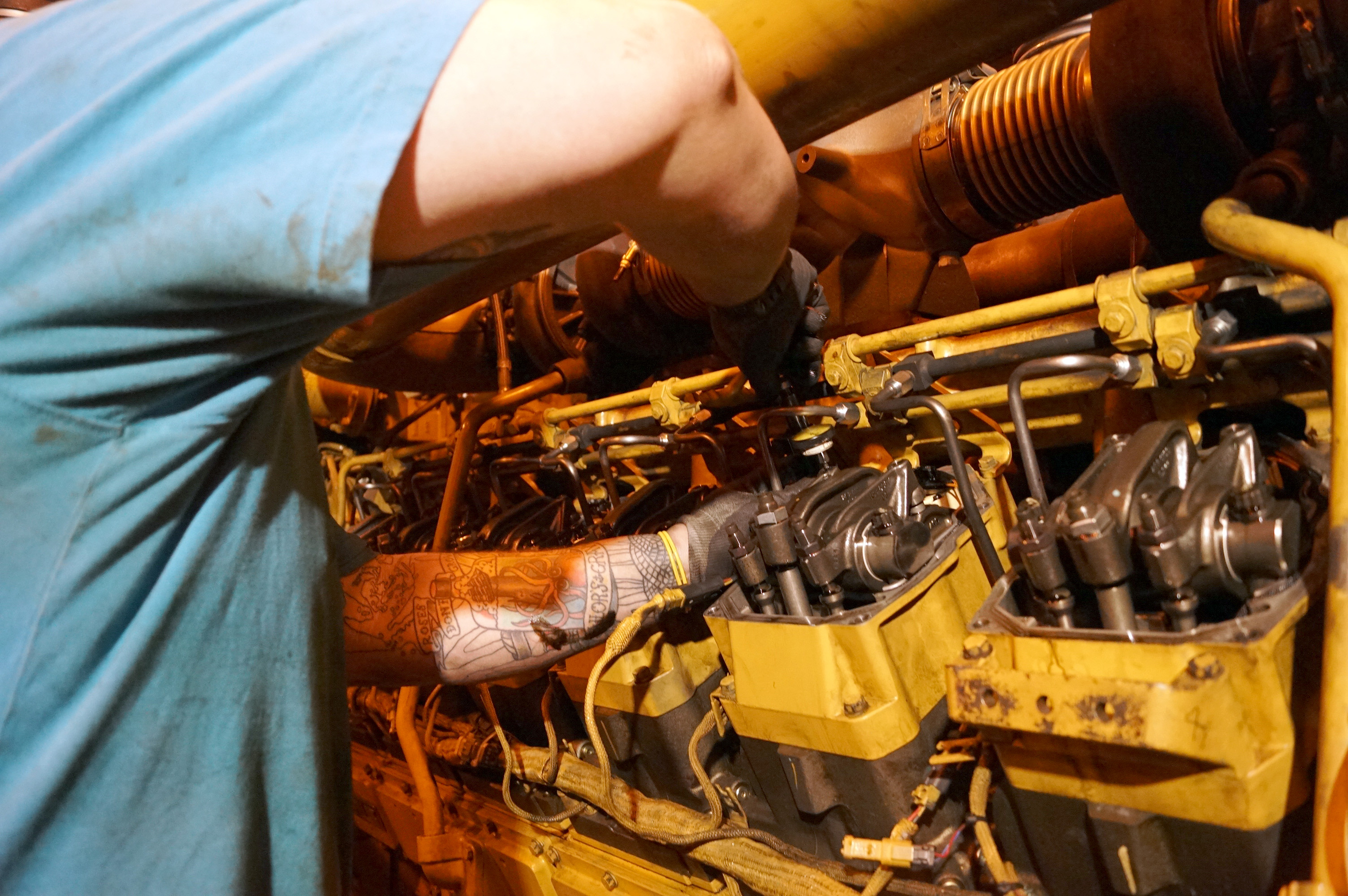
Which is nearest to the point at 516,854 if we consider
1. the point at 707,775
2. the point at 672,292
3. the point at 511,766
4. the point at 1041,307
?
the point at 511,766

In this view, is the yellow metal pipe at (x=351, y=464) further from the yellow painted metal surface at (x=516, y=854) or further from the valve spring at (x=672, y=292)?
the valve spring at (x=672, y=292)

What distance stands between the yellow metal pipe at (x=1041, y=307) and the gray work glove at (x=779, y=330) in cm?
8

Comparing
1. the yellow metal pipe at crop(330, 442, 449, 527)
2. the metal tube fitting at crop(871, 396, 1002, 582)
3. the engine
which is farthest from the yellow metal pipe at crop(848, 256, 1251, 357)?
the yellow metal pipe at crop(330, 442, 449, 527)

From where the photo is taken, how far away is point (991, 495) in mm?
1193

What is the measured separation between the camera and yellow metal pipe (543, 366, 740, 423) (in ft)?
4.94

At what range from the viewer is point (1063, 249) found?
1.51 metres

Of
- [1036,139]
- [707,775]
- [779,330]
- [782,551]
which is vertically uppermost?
[1036,139]

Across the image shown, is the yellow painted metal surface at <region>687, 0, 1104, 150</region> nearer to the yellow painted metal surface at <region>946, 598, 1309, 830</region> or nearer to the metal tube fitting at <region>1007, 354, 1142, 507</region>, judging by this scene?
the metal tube fitting at <region>1007, 354, 1142, 507</region>

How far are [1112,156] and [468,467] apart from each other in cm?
165

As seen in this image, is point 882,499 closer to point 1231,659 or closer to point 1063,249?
point 1231,659

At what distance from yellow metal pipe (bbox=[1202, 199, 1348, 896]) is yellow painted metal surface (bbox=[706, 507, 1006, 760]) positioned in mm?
435

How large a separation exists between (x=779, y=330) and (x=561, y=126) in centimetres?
71

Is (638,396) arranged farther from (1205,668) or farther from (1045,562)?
(1205,668)

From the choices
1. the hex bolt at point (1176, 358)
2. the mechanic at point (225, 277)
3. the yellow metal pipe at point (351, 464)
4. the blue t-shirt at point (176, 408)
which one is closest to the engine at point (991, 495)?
the hex bolt at point (1176, 358)
